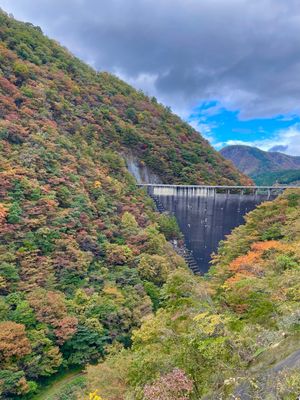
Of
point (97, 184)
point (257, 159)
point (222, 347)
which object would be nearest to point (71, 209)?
point (97, 184)

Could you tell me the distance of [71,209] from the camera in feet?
82.5

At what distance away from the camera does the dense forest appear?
7928 millimetres

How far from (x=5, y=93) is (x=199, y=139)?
26.7 m

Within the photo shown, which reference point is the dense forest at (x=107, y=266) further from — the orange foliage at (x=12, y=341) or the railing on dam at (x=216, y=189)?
the railing on dam at (x=216, y=189)

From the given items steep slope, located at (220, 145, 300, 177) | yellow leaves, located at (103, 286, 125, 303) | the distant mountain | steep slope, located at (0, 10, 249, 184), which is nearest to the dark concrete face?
steep slope, located at (0, 10, 249, 184)

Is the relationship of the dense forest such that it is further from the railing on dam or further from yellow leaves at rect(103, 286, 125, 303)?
the railing on dam

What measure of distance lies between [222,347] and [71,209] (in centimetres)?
1933

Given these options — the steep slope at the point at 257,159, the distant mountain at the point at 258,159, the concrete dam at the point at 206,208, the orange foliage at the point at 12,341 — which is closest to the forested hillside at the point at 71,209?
the orange foliage at the point at 12,341

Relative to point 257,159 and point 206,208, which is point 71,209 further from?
point 257,159

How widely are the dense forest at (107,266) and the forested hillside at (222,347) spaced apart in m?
0.04

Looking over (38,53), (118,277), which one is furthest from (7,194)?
(38,53)

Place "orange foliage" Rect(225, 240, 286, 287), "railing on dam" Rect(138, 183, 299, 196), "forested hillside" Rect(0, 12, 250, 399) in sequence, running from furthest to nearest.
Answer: "railing on dam" Rect(138, 183, 299, 196) < "forested hillside" Rect(0, 12, 250, 399) < "orange foliage" Rect(225, 240, 286, 287)

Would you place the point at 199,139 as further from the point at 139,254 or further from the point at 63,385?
the point at 63,385

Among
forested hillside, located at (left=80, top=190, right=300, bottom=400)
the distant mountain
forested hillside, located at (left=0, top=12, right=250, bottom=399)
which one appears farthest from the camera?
the distant mountain
